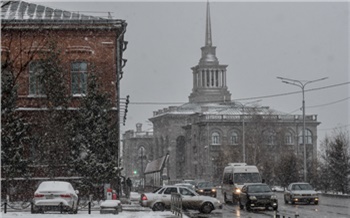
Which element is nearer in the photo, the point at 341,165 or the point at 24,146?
the point at 24,146

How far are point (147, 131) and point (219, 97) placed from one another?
28.1 meters

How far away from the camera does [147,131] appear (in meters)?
172

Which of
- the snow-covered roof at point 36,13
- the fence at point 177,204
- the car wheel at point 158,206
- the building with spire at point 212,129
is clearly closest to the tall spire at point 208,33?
the building with spire at point 212,129

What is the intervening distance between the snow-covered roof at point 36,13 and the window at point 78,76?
3.11 metres

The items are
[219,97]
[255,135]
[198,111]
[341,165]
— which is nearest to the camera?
[341,165]

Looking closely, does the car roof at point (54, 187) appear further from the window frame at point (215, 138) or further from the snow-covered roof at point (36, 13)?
the window frame at point (215, 138)

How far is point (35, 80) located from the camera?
49562mm

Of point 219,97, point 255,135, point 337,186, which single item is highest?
point 219,97

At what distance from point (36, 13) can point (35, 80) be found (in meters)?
4.87

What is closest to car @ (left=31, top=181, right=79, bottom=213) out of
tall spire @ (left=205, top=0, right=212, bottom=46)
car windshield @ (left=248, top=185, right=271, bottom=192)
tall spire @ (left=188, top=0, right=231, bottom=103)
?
car windshield @ (left=248, top=185, right=271, bottom=192)

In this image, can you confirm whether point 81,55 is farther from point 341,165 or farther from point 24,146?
point 341,165

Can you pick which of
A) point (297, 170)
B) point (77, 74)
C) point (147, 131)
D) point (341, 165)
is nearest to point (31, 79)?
point (77, 74)

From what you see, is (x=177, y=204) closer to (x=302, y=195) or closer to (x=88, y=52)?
(x=302, y=195)

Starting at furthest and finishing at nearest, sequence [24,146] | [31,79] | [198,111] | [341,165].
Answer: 1. [198,111]
2. [341,165]
3. [31,79]
4. [24,146]
